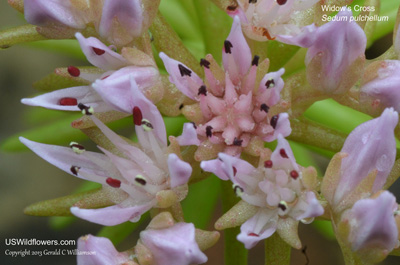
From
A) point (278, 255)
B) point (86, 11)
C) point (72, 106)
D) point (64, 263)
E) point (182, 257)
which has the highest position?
point (86, 11)

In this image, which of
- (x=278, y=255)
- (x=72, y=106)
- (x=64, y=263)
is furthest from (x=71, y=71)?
(x=64, y=263)

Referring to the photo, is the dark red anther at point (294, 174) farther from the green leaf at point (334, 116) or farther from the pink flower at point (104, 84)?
the green leaf at point (334, 116)

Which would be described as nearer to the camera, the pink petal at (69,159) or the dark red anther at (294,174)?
the dark red anther at (294,174)

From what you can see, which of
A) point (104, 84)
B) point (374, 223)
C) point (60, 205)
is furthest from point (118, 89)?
point (374, 223)

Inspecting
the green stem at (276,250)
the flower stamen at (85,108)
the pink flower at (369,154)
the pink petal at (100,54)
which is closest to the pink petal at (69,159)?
the flower stamen at (85,108)

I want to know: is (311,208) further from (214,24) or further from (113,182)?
(214,24)

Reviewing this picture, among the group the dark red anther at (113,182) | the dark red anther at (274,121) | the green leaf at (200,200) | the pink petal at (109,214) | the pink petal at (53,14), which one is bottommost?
the green leaf at (200,200)

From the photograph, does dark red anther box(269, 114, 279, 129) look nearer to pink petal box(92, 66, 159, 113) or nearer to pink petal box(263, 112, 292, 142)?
pink petal box(263, 112, 292, 142)

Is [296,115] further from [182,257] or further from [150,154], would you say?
[182,257]

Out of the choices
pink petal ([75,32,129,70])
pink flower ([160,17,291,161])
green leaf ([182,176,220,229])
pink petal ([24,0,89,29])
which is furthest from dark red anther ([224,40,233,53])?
green leaf ([182,176,220,229])

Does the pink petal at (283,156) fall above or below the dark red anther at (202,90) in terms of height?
below
